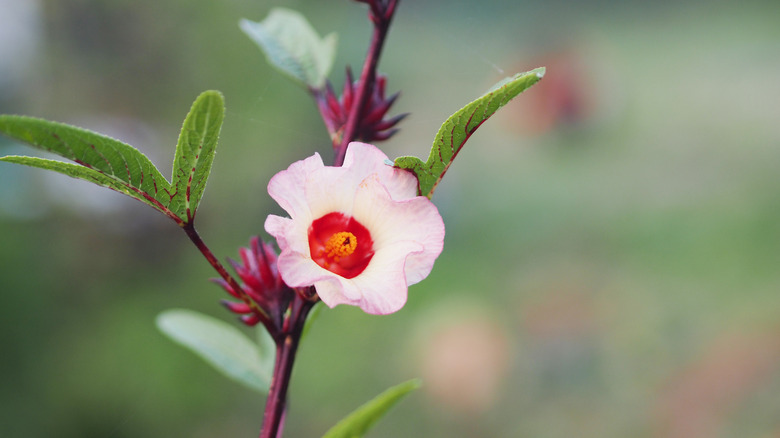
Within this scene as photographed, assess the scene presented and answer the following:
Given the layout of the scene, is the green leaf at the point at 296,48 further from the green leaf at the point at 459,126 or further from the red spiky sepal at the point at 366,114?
the green leaf at the point at 459,126

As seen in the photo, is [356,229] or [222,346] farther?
[222,346]

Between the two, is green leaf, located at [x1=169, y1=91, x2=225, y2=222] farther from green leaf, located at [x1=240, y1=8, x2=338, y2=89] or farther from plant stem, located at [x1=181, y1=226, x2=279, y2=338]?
green leaf, located at [x1=240, y1=8, x2=338, y2=89]

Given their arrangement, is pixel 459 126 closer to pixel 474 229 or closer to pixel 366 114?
pixel 366 114

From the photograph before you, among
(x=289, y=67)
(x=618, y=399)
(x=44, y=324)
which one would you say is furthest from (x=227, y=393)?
(x=289, y=67)

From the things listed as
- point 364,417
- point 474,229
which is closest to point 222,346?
point 364,417

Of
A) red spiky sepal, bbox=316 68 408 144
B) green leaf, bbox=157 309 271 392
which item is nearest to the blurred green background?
green leaf, bbox=157 309 271 392
